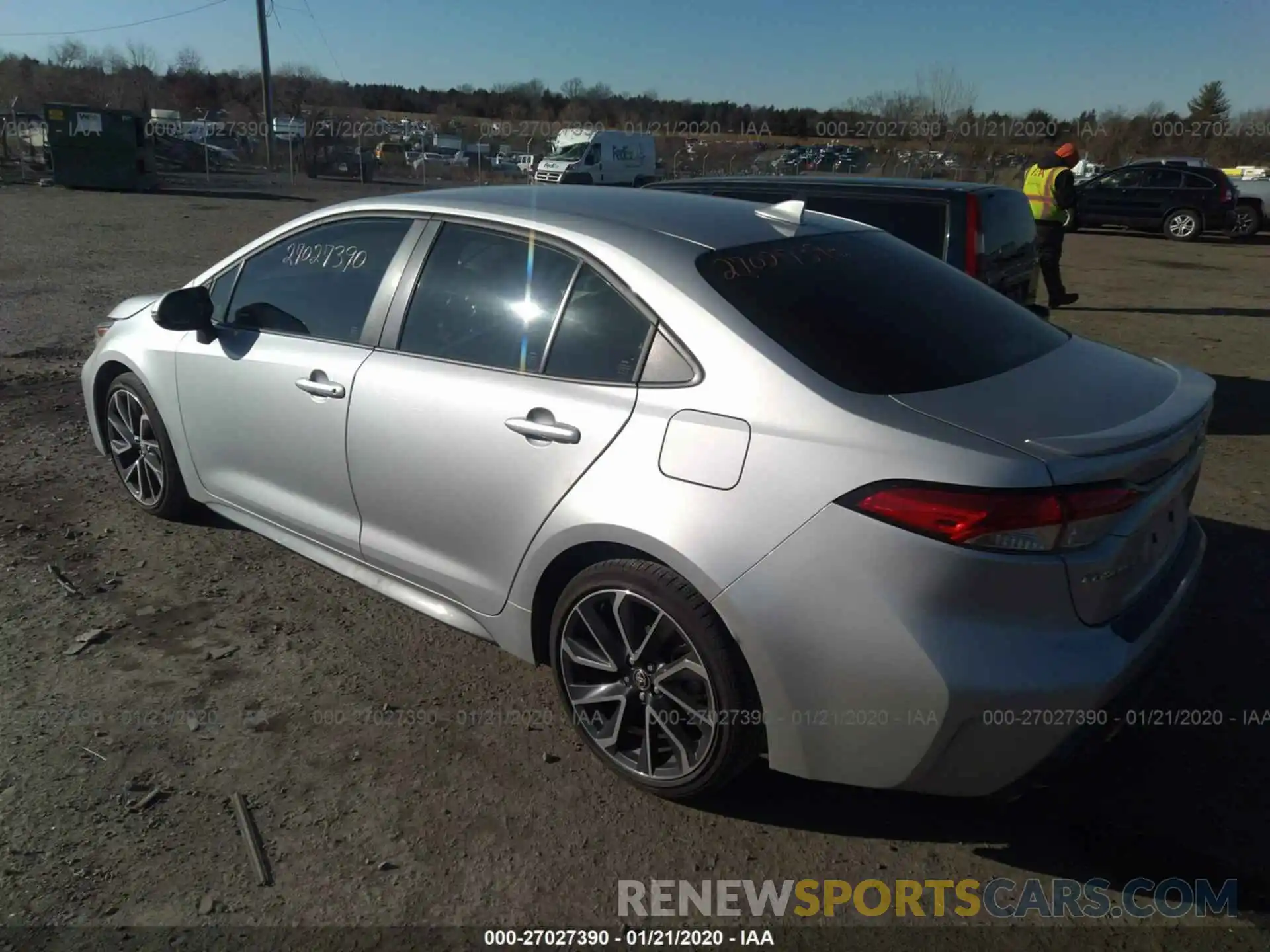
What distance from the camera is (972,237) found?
20.0ft

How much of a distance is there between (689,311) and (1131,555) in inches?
51.5

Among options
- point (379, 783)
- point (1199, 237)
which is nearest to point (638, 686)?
point (379, 783)

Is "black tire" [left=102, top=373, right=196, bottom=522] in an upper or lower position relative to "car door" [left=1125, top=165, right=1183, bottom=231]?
lower

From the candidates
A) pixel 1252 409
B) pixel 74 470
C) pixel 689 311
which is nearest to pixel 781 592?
pixel 689 311

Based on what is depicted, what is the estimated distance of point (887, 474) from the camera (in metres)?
2.25

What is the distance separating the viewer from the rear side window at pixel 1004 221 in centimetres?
620

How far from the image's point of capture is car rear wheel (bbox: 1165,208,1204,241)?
2148 centimetres

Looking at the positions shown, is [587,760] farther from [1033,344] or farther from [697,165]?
[697,165]

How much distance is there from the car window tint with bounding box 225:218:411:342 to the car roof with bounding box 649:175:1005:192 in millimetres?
2888

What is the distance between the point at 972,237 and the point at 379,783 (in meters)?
4.98

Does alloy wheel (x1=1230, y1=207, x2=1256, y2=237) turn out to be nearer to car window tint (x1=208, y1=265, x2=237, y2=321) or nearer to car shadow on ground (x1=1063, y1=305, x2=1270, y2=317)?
car shadow on ground (x1=1063, y1=305, x2=1270, y2=317)

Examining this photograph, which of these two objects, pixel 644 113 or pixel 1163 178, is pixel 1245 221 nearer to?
pixel 1163 178

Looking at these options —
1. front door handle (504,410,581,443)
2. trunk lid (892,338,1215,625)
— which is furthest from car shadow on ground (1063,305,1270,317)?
front door handle (504,410,581,443)

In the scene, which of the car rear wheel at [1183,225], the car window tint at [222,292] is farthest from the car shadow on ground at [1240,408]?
the car rear wheel at [1183,225]
